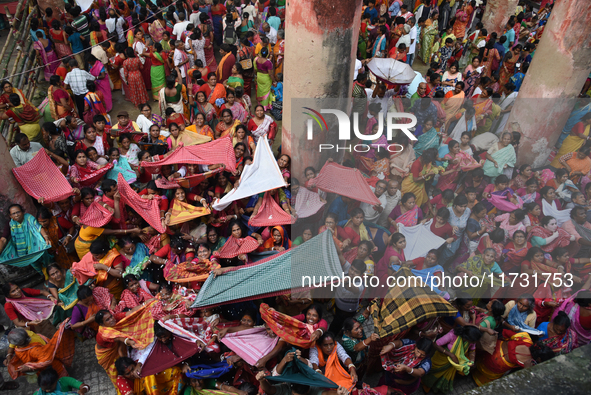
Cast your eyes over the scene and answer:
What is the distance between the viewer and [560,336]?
4.00 metres

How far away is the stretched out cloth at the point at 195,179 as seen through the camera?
5.34 m

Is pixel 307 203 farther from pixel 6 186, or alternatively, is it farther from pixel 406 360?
pixel 6 186

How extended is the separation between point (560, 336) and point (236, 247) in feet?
11.7

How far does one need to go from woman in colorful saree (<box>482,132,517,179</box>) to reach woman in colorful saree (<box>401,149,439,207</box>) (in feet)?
2.97

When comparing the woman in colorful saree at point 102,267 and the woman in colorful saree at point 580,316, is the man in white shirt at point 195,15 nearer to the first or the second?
the woman in colorful saree at point 102,267

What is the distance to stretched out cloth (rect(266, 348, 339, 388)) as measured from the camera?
3240mm


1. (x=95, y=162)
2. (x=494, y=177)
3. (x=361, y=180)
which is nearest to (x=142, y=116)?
(x=95, y=162)

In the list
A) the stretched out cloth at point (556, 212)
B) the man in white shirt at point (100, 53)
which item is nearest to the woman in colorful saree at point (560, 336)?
the stretched out cloth at point (556, 212)

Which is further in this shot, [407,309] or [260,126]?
[260,126]

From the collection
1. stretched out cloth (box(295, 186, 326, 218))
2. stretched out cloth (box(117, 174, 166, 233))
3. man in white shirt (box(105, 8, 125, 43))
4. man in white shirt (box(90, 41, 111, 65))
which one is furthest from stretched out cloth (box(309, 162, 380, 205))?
man in white shirt (box(105, 8, 125, 43))

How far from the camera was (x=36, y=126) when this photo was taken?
264 inches

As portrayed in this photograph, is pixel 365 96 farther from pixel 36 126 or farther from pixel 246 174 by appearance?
pixel 36 126

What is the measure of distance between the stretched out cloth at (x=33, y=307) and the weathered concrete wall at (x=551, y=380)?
14.6 feet

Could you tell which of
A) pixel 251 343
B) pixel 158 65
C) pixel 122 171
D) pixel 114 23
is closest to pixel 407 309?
pixel 251 343
